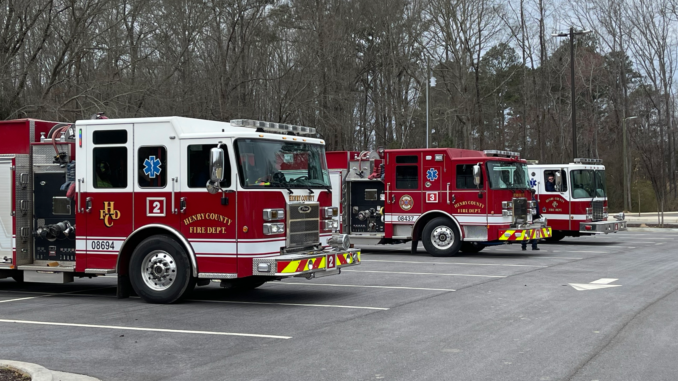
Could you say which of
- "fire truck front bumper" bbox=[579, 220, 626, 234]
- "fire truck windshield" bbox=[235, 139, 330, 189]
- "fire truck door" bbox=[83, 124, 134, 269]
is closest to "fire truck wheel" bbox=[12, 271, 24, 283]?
"fire truck door" bbox=[83, 124, 134, 269]

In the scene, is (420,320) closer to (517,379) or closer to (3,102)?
(517,379)

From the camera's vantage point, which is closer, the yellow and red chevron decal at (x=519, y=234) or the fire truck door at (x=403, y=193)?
the yellow and red chevron decal at (x=519, y=234)

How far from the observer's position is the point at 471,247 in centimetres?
2084

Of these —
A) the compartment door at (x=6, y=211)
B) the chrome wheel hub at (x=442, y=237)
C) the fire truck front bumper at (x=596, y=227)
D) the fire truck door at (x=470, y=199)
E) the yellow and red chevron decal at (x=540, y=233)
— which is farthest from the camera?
the fire truck front bumper at (x=596, y=227)

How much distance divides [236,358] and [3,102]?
1921 centimetres

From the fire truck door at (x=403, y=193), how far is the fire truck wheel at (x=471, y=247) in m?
1.88

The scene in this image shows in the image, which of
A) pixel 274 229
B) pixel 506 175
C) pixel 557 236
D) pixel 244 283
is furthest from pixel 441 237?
pixel 274 229

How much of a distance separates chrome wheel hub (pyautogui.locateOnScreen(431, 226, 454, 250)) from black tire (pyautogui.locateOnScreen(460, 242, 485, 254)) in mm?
1253

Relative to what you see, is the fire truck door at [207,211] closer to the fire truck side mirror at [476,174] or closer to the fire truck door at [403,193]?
the fire truck side mirror at [476,174]

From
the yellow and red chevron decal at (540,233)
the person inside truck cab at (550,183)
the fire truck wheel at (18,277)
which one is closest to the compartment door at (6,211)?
the fire truck wheel at (18,277)

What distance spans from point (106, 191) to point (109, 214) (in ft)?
1.17

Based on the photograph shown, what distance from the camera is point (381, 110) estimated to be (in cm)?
4303

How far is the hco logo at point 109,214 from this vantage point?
11383mm

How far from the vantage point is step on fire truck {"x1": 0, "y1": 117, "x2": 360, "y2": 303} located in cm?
1062
